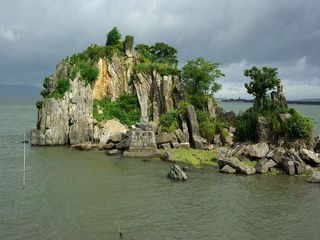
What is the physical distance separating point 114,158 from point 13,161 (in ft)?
38.1

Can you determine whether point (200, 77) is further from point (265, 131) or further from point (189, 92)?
point (265, 131)

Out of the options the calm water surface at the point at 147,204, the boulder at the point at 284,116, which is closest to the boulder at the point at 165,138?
the calm water surface at the point at 147,204

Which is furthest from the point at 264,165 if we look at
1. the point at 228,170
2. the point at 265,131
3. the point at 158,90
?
the point at 158,90

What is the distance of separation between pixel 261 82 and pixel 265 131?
364 inches

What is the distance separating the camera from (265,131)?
2205 inches

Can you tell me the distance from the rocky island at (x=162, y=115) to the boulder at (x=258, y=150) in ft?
0.38

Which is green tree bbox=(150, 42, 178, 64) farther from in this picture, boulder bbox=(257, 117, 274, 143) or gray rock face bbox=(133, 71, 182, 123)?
boulder bbox=(257, 117, 274, 143)

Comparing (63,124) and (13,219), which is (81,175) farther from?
(63,124)

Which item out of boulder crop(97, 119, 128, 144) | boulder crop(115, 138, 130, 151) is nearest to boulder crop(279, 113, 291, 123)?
boulder crop(115, 138, 130, 151)

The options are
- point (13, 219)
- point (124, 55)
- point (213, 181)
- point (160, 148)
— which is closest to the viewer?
point (13, 219)

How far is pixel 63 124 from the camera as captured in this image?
211ft

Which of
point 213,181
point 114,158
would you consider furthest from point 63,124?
point 213,181

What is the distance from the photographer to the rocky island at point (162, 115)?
169 ft

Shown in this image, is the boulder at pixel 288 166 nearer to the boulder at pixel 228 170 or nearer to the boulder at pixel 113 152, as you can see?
the boulder at pixel 228 170
